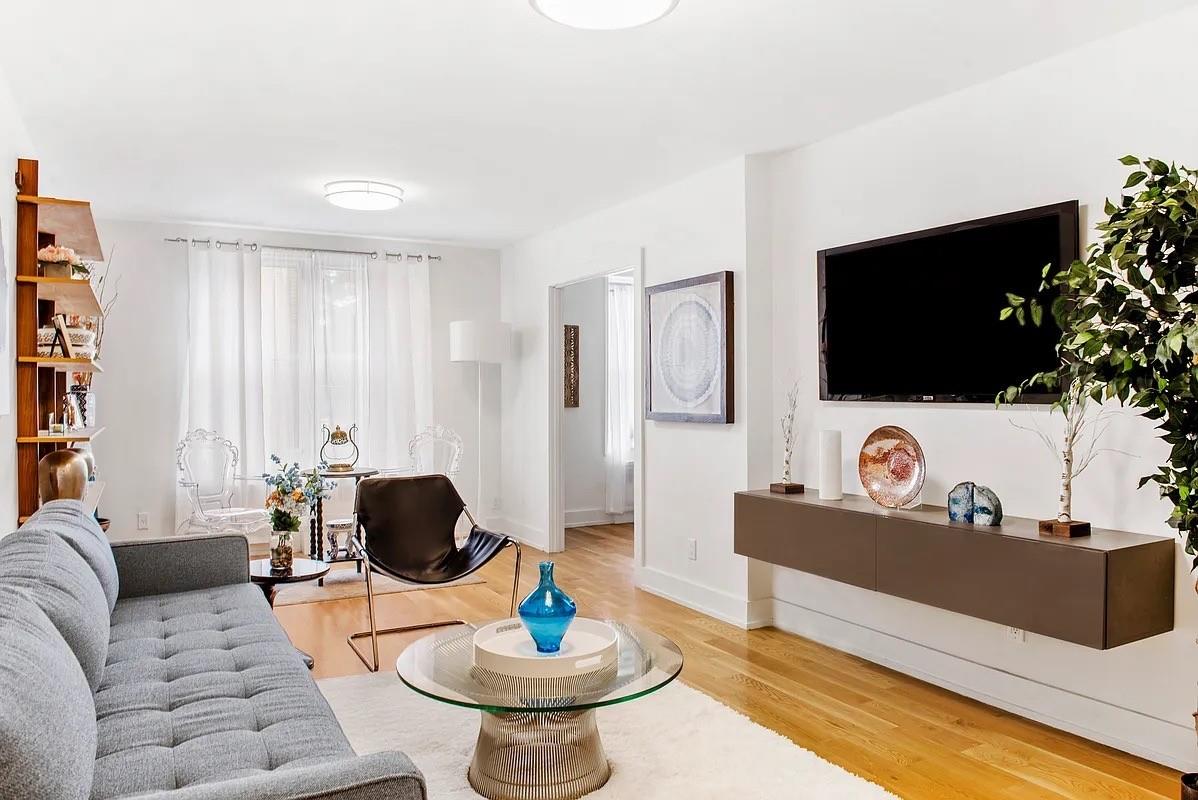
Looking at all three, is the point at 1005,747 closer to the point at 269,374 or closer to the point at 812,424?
the point at 812,424

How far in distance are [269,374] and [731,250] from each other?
3.80 metres

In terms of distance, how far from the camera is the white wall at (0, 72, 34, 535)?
3186mm

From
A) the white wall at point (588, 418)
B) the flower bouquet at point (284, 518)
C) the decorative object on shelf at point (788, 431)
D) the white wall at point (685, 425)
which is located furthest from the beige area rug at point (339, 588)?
the white wall at point (588, 418)

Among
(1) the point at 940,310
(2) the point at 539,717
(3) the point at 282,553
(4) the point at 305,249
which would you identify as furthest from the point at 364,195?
(2) the point at 539,717

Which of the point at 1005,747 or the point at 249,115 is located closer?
the point at 1005,747

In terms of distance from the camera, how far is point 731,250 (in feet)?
15.0

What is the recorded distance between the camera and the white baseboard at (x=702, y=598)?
14.7 ft

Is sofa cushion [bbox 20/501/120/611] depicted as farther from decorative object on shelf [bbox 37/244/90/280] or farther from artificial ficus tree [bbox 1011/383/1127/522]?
artificial ficus tree [bbox 1011/383/1127/522]

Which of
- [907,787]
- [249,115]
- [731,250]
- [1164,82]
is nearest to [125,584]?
[249,115]

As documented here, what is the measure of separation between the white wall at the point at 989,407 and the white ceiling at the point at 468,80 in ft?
0.45

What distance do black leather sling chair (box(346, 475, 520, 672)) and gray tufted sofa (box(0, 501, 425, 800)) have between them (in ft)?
3.73

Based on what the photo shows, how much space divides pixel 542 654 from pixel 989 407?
2.03 m

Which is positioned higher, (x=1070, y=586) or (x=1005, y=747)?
(x=1070, y=586)

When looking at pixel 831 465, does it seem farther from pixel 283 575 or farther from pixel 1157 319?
pixel 283 575
